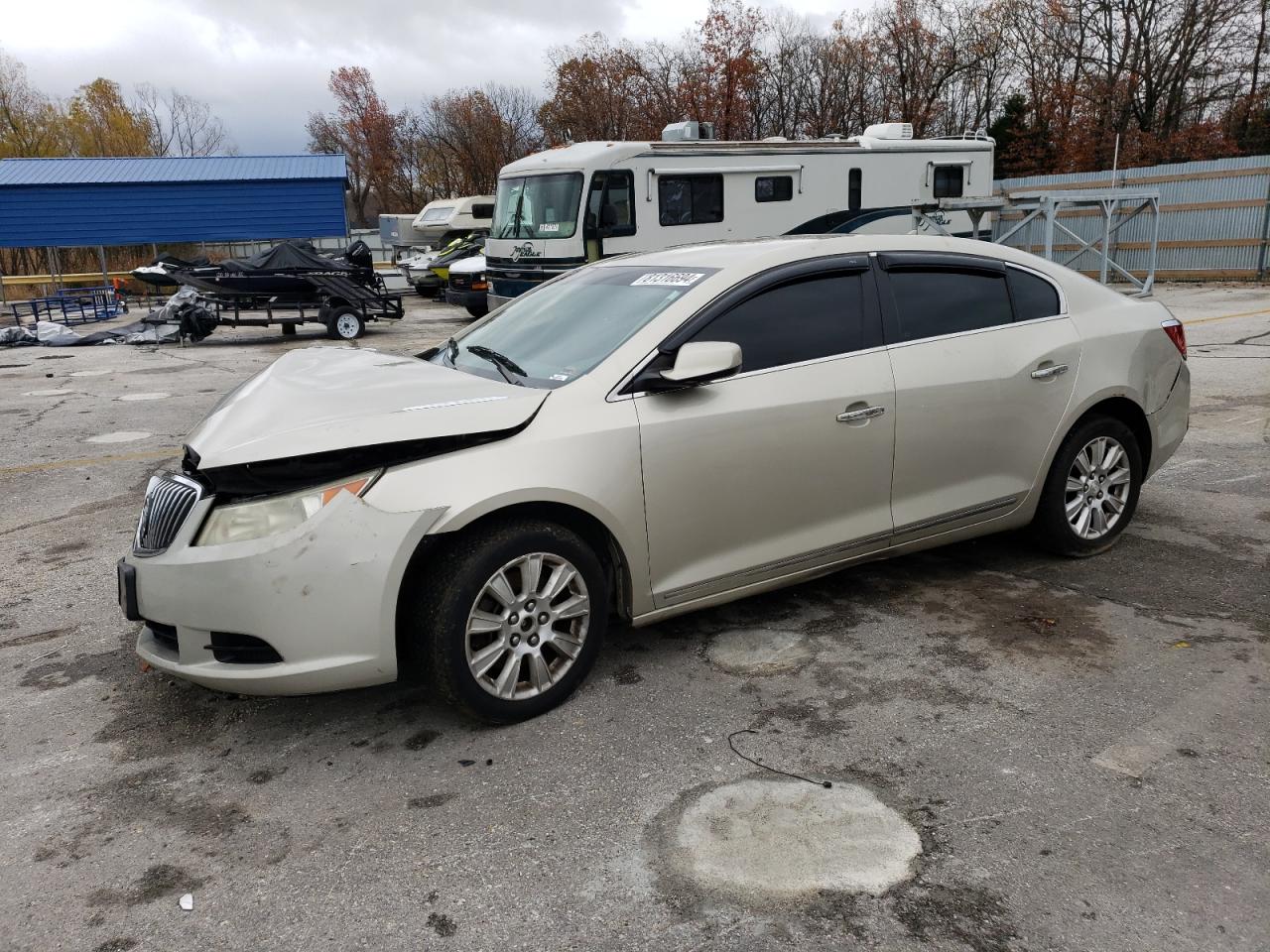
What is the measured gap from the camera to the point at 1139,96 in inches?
1356

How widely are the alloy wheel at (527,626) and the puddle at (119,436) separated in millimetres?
6844

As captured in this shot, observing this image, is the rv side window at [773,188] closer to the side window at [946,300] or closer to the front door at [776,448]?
the side window at [946,300]

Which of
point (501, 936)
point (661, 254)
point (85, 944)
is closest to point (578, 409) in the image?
point (661, 254)

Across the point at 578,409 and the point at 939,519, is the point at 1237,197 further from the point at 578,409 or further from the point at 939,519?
the point at 578,409

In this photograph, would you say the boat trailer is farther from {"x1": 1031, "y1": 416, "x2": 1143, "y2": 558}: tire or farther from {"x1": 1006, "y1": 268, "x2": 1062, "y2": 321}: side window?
{"x1": 1031, "y1": 416, "x2": 1143, "y2": 558}: tire

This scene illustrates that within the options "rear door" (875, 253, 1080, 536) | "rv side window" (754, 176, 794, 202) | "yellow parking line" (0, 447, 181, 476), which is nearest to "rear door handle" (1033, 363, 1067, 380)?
"rear door" (875, 253, 1080, 536)

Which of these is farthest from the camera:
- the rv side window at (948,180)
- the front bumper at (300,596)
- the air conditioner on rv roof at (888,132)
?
the rv side window at (948,180)

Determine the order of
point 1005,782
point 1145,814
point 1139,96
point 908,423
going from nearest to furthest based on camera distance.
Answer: point 1145,814, point 1005,782, point 908,423, point 1139,96

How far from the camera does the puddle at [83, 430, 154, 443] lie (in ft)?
28.9

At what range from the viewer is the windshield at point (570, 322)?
3.82 m

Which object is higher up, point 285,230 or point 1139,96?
point 1139,96

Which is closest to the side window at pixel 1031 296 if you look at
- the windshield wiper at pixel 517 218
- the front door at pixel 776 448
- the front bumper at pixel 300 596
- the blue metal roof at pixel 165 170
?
the front door at pixel 776 448

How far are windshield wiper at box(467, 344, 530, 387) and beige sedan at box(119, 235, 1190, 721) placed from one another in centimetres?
1

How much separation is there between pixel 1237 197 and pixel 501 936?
23.6m
